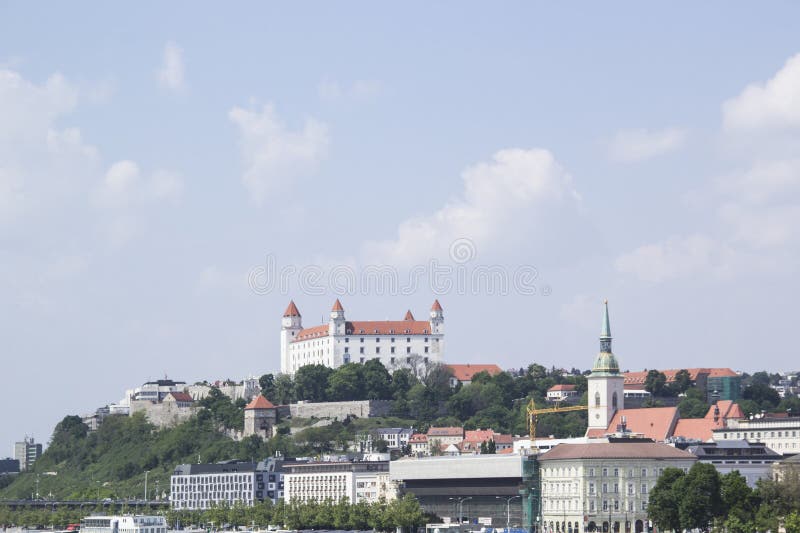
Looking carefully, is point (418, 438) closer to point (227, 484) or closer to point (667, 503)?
point (227, 484)

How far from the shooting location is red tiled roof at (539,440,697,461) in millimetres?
129750

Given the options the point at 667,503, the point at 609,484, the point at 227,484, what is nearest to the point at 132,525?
the point at 609,484

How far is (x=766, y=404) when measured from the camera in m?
194

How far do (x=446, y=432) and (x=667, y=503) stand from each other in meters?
70.5

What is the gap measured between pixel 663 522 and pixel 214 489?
73.7 meters

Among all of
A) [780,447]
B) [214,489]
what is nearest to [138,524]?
[214,489]

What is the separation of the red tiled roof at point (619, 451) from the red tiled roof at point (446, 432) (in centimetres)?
4862

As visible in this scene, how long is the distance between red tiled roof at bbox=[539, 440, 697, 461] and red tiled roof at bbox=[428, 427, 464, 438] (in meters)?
48.6

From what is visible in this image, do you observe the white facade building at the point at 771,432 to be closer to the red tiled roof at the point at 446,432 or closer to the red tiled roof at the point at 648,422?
the red tiled roof at the point at 648,422

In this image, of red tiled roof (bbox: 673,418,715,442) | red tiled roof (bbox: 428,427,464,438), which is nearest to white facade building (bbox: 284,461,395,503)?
red tiled roof (bbox: 428,427,464,438)

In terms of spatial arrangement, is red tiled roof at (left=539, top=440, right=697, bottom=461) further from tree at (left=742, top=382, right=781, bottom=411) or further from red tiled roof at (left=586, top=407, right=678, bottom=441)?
tree at (left=742, top=382, right=781, bottom=411)

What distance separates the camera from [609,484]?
12912 centimetres

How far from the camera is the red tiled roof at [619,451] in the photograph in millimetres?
129750

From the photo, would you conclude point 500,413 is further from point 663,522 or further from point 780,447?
point 663,522
